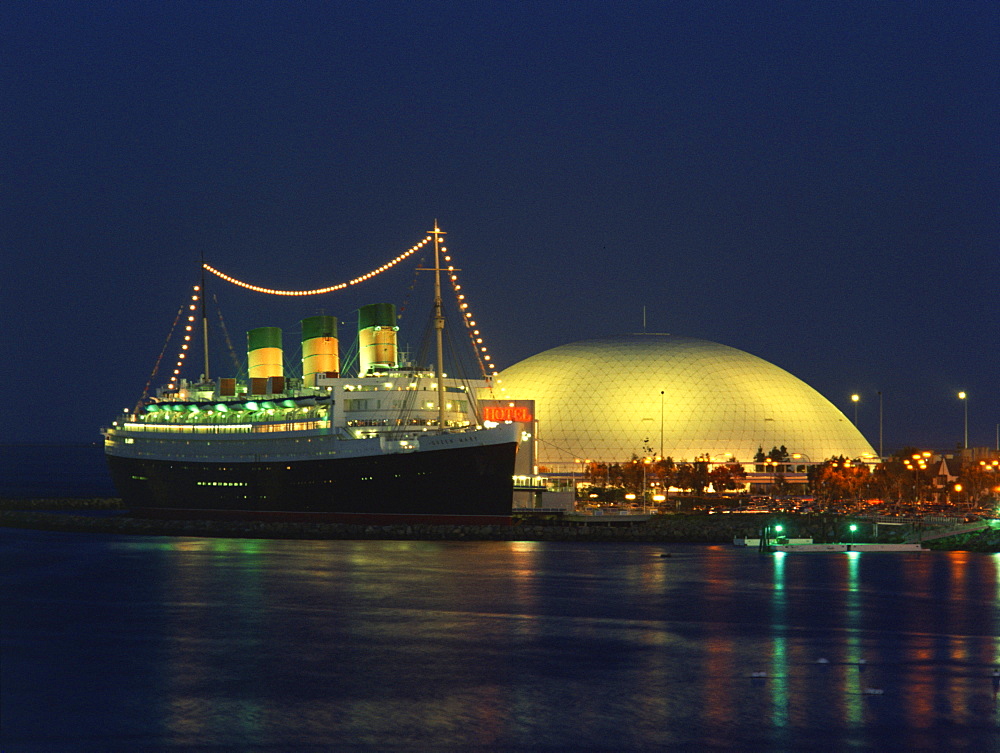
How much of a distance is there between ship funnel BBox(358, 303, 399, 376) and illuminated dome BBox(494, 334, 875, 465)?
4097 centimetres

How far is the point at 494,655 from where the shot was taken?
129ft

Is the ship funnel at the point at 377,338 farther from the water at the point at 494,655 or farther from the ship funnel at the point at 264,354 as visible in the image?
the water at the point at 494,655

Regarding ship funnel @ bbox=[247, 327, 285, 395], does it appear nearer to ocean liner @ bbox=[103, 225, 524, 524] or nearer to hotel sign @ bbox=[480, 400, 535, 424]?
ocean liner @ bbox=[103, 225, 524, 524]

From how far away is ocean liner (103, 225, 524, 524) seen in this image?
80688 millimetres

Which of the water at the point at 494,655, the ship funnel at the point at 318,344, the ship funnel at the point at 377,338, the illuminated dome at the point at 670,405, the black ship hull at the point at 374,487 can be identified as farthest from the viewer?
the illuminated dome at the point at 670,405

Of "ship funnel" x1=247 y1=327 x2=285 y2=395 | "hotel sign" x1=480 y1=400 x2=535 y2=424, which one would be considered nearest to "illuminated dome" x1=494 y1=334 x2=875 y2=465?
"hotel sign" x1=480 y1=400 x2=535 y2=424

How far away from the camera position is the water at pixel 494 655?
1180 inches

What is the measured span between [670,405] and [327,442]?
191ft

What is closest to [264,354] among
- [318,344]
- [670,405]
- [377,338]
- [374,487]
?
[318,344]

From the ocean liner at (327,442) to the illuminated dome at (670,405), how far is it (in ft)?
129

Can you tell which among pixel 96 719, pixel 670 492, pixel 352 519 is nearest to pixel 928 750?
pixel 96 719

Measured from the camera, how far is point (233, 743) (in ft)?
94.2

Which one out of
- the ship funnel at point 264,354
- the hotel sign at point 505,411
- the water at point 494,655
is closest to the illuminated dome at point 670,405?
the hotel sign at point 505,411

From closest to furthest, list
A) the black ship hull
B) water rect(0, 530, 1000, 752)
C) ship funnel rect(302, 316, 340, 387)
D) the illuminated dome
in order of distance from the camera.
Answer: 1. water rect(0, 530, 1000, 752)
2. the black ship hull
3. ship funnel rect(302, 316, 340, 387)
4. the illuminated dome
